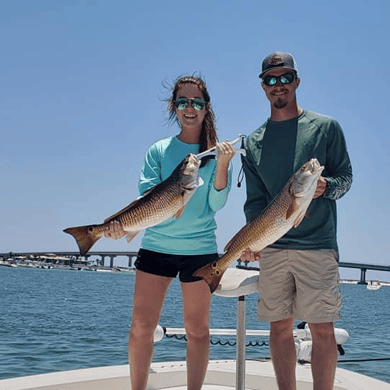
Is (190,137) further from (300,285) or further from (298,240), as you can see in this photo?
(300,285)

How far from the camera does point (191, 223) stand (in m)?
3.88

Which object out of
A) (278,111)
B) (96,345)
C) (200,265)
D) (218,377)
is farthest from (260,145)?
(96,345)

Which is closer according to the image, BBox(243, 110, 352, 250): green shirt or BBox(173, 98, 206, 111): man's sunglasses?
BBox(243, 110, 352, 250): green shirt

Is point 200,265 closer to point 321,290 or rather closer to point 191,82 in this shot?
point 321,290

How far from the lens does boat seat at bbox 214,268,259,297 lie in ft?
12.7

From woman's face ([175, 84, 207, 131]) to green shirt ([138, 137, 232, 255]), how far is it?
0.89 ft

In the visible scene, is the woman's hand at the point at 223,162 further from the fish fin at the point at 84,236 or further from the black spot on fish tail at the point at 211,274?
the fish fin at the point at 84,236

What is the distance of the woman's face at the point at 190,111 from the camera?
3992 millimetres

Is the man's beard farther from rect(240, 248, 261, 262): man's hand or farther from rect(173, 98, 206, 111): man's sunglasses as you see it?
rect(240, 248, 261, 262): man's hand

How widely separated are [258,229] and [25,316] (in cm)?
2182

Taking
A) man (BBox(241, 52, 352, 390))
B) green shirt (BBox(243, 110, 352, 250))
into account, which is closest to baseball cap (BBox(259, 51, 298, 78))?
man (BBox(241, 52, 352, 390))

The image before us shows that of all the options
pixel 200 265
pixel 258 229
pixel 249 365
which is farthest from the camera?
pixel 249 365

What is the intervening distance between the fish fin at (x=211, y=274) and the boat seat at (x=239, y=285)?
1.32 feet

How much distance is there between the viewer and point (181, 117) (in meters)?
4.03
